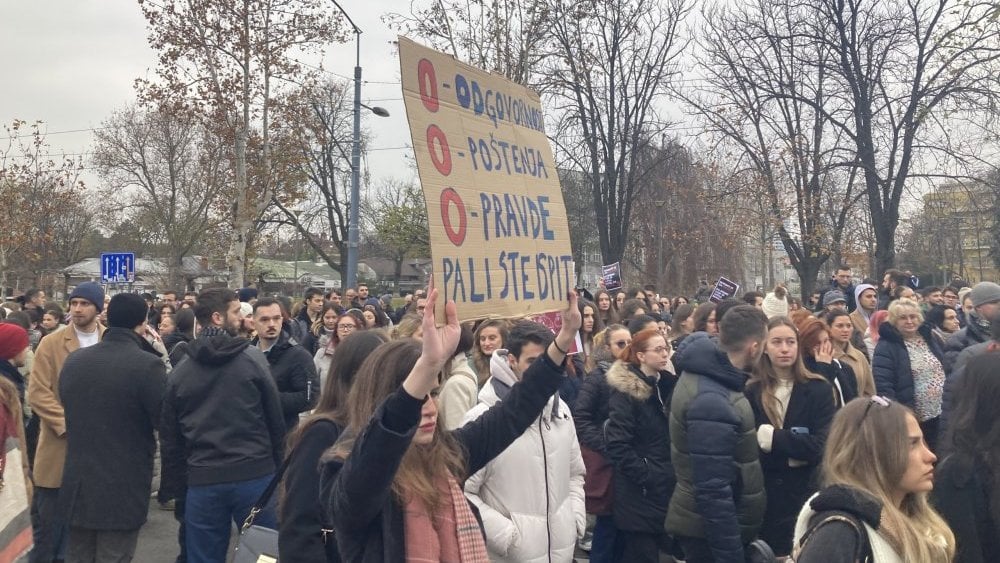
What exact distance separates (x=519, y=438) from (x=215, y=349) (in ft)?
6.74

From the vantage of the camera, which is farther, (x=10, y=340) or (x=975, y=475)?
(x=10, y=340)

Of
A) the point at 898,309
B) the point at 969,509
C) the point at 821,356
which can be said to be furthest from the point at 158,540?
the point at 969,509

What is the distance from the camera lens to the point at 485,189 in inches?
Result: 120

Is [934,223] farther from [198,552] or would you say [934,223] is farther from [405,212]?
[198,552]

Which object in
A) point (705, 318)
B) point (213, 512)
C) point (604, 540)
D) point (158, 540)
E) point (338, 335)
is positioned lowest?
point (158, 540)

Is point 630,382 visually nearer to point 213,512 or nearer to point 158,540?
point 213,512

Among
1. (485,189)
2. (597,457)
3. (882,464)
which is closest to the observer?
(882,464)

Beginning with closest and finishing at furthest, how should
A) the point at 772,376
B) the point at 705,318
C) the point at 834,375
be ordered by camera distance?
the point at 772,376, the point at 834,375, the point at 705,318

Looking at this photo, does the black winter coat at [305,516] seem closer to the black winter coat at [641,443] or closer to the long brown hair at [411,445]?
the long brown hair at [411,445]

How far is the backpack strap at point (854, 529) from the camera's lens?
249 cm

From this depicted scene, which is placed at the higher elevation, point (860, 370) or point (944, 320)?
Answer: point (944, 320)

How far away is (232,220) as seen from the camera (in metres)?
22.0

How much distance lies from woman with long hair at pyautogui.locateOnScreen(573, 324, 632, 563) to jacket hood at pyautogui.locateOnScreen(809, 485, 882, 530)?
2.94 meters

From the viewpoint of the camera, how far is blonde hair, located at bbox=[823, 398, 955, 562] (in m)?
2.68
